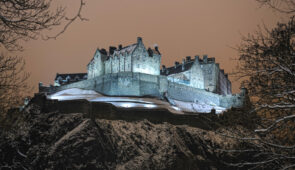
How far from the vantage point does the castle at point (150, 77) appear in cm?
4556

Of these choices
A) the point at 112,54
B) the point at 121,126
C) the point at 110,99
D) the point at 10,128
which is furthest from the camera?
the point at 112,54

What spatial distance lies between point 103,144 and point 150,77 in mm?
20334

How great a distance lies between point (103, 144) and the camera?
27.4 metres

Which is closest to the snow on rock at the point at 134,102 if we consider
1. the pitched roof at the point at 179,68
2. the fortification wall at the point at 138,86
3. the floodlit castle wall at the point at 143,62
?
the fortification wall at the point at 138,86

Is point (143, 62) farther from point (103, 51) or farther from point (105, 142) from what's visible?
point (105, 142)

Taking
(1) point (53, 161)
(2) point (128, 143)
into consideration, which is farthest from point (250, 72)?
(2) point (128, 143)

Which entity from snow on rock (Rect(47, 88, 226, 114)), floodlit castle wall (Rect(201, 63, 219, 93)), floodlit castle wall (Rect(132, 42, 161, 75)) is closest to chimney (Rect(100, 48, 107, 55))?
floodlit castle wall (Rect(132, 42, 161, 75))

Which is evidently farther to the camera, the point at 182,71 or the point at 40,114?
the point at 182,71

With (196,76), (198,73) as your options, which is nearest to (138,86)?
(196,76)

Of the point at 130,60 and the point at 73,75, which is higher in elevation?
the point at 130,60

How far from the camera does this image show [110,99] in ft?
136

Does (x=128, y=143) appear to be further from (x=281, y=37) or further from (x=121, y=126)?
(x=281, y=37)

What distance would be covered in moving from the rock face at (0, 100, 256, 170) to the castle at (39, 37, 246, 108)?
13.9 metres

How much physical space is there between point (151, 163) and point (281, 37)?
798 inches
